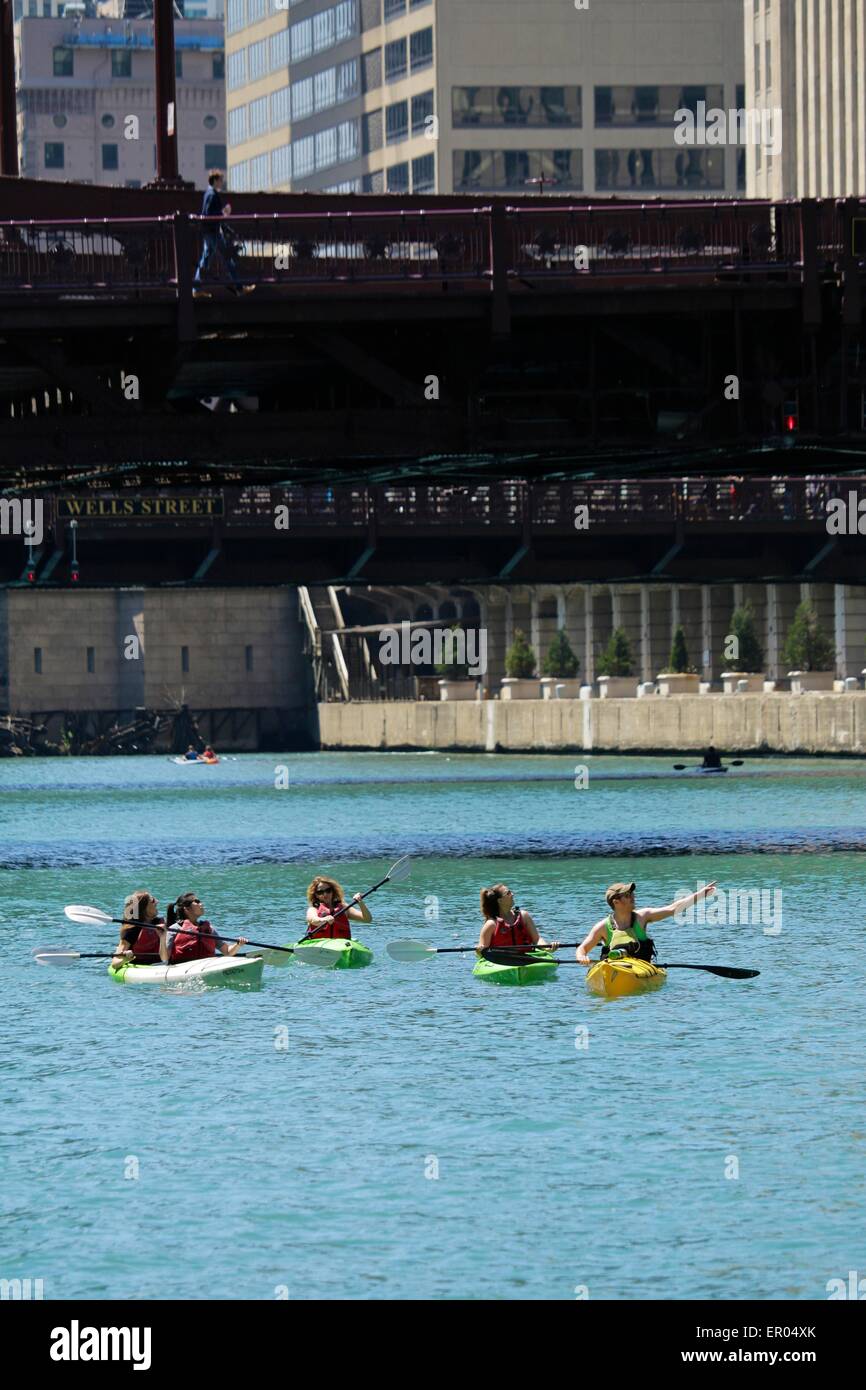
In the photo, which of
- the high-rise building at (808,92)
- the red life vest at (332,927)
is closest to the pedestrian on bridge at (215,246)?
the red life vest at (332,927)

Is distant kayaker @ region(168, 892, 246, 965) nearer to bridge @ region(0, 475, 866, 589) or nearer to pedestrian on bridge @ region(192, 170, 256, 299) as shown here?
pedestrian on bridge @ region(192, 170, 256, 299)

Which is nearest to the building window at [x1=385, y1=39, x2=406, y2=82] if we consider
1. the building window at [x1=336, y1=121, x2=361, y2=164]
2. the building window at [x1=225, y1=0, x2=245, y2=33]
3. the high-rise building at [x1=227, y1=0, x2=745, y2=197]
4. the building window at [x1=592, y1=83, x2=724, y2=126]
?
the high-rise building at [x1=227, y1=0, x2=745, y2=197]

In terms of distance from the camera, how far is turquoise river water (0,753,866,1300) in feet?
73.4

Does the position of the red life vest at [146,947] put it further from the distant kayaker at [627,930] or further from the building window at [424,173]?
the building window at [424,173]

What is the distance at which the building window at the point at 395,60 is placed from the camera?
174m

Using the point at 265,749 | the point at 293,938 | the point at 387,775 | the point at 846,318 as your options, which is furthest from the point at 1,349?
the point at 265,749

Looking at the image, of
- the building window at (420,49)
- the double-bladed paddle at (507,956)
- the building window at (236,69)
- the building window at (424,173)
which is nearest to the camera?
the double-bladed paddle at (507,956)

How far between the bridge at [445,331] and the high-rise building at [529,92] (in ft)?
396

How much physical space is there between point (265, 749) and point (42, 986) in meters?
153

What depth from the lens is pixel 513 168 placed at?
17362 cm

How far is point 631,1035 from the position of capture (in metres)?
33.8

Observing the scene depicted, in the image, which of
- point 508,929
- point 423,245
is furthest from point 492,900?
point 423,245

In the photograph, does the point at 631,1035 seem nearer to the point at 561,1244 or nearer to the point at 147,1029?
the point at 147,1029
